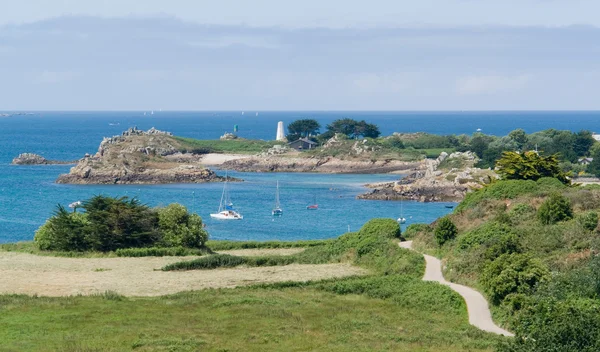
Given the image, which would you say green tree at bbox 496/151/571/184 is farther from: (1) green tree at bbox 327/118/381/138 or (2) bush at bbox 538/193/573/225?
(1) green tree at bbox 327/118/381/138

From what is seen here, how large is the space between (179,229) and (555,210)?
2595cm

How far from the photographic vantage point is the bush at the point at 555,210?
158 feet

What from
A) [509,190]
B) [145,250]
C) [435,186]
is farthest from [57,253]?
[435,186]

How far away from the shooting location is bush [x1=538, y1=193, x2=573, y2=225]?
4816cm

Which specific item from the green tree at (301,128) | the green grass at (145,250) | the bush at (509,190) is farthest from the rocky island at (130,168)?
the bush at (509,190)

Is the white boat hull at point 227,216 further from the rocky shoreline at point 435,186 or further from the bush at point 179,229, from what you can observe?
the bush at point 179,229

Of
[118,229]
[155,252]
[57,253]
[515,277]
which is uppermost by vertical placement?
[515,277]

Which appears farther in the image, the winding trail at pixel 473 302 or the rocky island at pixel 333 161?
the rocky island at pixel 333 161

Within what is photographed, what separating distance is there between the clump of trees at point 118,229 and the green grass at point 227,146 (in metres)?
101

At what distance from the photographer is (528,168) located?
65.2 m

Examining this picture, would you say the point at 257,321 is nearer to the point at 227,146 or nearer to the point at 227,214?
the point at 227,214

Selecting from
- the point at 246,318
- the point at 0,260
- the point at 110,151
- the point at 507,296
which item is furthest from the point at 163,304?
the point at 110,151

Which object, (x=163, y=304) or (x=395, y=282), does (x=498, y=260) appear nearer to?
(x=395, y=282)

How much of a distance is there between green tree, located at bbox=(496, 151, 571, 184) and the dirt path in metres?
19.6
